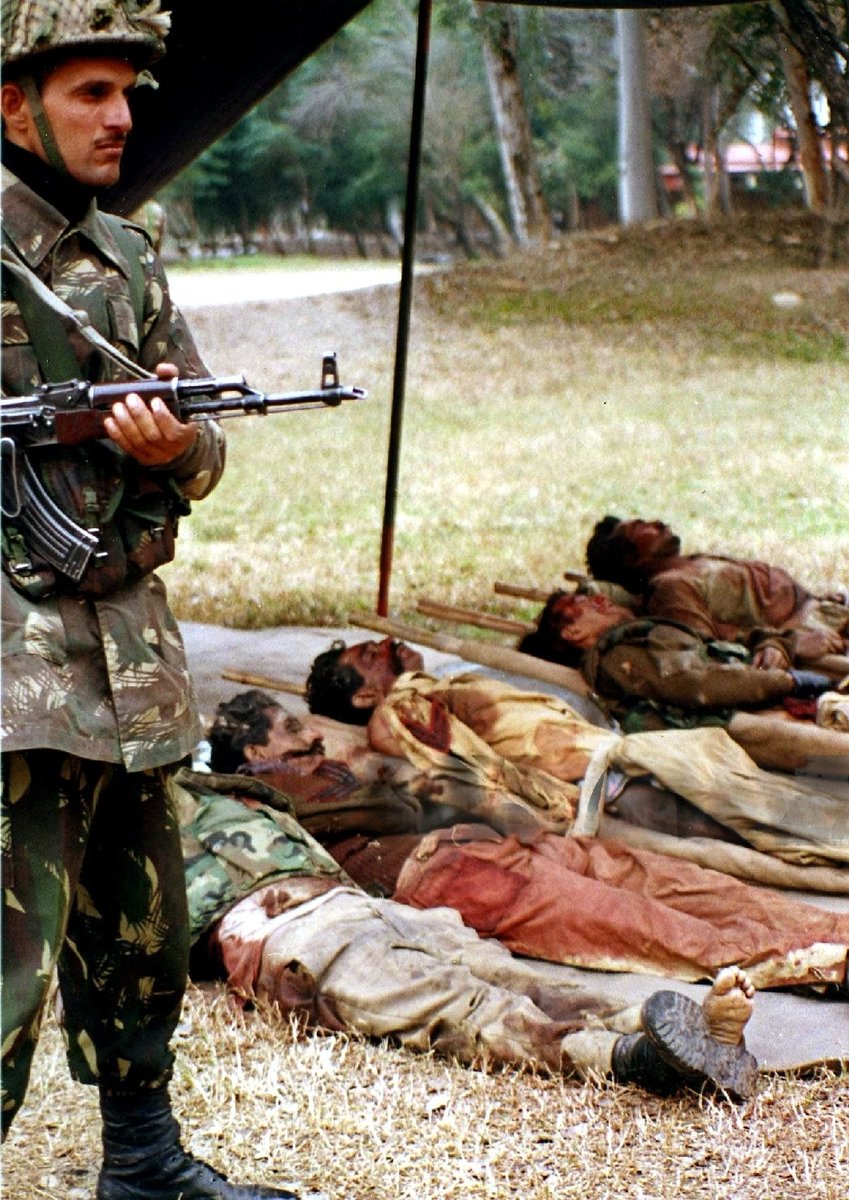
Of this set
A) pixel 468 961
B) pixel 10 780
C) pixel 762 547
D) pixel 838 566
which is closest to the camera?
pixel 10 780

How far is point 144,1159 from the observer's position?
259 centimetres

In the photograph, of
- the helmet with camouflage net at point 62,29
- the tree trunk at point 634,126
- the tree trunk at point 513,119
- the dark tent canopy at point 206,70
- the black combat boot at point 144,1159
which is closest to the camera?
the helmet with camouflage net at point 62,29

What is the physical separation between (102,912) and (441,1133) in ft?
2.74

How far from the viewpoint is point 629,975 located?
3664 mm

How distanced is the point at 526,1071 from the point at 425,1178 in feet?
1.51

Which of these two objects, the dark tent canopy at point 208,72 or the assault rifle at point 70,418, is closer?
the assault rifle at point 70,418

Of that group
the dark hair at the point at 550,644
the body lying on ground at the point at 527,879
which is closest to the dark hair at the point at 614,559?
the dark hair at the point at 550,644

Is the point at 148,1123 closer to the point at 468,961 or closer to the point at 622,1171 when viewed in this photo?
the point at 622,1171

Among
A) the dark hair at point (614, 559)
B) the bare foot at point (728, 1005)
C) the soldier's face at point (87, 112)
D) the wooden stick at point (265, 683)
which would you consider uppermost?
the soldier's face at point (87, 112)

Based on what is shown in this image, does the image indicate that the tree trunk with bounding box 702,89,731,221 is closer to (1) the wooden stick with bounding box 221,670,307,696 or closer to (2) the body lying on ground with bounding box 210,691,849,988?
(1) the wooden stick with bounding box 221,670,307,696

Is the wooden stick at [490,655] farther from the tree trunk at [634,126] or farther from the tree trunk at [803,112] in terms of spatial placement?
the tree trunk at [634,126]

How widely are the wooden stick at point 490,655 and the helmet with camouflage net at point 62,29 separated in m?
3.31

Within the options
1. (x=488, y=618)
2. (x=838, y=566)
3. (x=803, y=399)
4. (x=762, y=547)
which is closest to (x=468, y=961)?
(x=488, y=618)

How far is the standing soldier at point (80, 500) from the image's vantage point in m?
2.20
